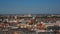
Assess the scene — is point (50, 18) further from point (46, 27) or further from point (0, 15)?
point (0, 15)

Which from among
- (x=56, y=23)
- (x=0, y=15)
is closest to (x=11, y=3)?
(x=0, y=15)

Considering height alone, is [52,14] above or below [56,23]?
above

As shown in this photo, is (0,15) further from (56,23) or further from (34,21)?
(56,23)

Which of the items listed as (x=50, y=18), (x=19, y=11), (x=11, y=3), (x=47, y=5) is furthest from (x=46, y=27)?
(x=11, y=3)

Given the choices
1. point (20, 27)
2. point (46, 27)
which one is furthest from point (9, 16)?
point (46, 27)

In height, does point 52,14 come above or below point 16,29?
above

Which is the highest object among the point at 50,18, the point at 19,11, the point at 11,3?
the point at 11,3

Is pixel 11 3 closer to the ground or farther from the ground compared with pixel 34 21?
farther from the ground

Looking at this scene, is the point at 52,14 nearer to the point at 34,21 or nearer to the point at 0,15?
the point at 34,21
